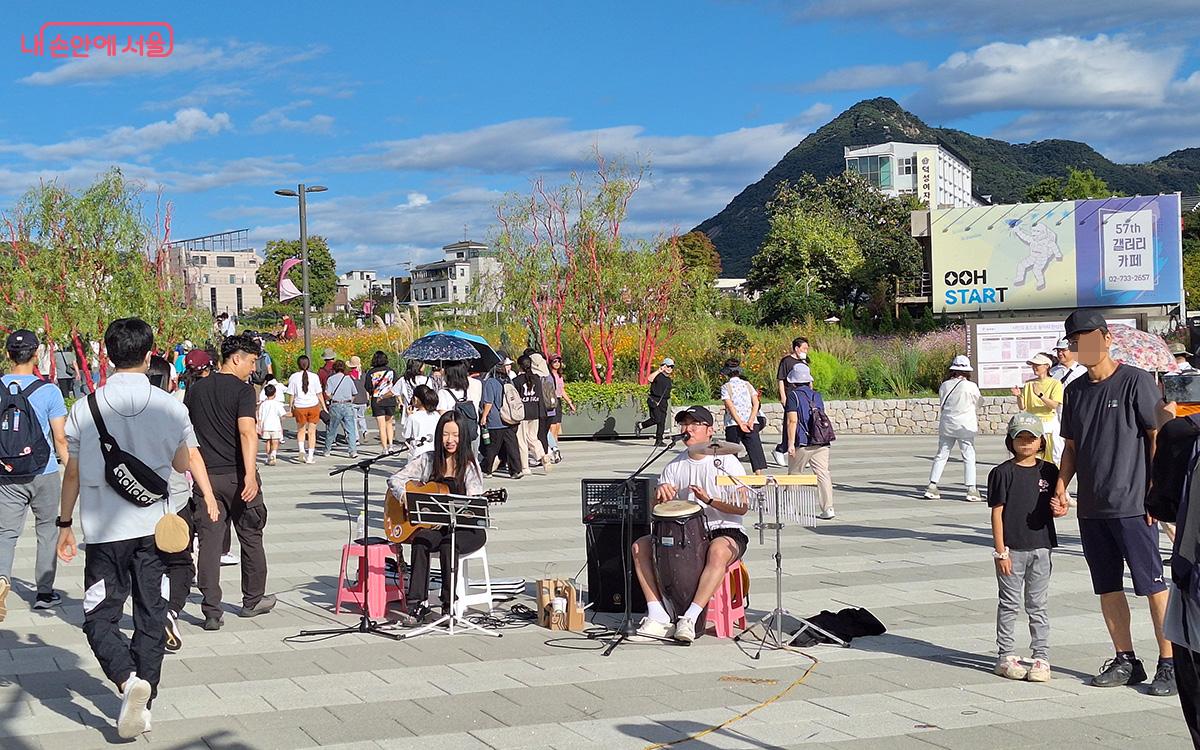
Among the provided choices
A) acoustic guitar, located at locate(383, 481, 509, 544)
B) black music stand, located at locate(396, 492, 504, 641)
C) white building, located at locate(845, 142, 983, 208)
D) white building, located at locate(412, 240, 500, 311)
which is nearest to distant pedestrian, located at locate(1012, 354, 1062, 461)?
acoustic guitar, located at locate(383, 481, 509, 544)

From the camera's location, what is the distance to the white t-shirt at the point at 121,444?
5887mm

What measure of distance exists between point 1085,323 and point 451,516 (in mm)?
4016

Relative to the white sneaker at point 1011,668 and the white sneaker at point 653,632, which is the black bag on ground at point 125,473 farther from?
the white sneaker at point 1011,668

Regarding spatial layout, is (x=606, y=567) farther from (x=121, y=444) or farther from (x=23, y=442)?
(x=23, y=442)

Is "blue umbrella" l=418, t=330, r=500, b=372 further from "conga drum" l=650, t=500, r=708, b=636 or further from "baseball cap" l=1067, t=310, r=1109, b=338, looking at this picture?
"baseball cap" l=1067, t=310, r=1109, b=338

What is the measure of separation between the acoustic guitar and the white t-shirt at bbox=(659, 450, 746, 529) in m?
1.16

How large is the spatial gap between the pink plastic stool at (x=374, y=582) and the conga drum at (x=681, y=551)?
2.03m

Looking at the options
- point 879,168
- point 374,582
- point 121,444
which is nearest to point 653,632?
point 374,582

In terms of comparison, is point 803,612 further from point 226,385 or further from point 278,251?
point 278,251

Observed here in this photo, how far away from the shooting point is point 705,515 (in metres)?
7.98

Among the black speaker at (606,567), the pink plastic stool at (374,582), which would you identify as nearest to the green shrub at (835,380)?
the black speaker at (606,567)

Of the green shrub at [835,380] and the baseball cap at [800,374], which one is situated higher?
the baseball cap at [800,374]

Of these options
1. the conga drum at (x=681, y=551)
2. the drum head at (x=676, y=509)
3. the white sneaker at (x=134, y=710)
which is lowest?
the white sneaker at (x=134, y=710)

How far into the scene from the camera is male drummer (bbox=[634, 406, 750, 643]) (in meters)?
7.71
